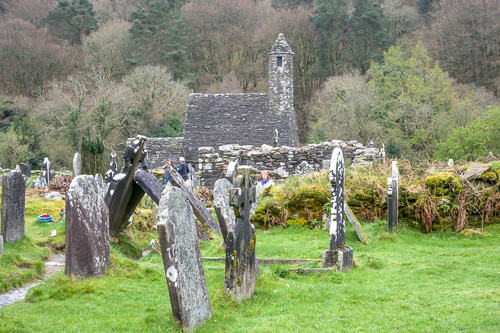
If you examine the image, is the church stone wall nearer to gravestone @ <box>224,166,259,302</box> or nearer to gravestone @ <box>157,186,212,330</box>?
gravestone @ <box>224,166,259,302</box>

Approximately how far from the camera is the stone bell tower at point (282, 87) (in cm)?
3472

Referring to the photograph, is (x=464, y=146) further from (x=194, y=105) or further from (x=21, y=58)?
(x=21, y=58)

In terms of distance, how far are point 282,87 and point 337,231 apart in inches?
1086

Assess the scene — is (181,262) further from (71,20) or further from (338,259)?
(71,20)

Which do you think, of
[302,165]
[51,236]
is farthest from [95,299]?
[302,165]

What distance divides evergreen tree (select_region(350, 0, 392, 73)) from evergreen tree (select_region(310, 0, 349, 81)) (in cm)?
156

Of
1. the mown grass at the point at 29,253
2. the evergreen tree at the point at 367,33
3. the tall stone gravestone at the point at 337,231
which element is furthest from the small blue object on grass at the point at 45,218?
the evergreen tree at the point at 367,33

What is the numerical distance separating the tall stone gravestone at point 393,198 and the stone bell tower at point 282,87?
2295 centimetres

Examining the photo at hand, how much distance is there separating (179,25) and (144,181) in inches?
1947

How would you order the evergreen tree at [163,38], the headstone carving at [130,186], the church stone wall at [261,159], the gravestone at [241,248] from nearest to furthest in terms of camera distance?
the gravestone at [241,248] → the headstone carving at [130,186] → the church stone wall at [261,159] → the evergreen tree at [163,38]

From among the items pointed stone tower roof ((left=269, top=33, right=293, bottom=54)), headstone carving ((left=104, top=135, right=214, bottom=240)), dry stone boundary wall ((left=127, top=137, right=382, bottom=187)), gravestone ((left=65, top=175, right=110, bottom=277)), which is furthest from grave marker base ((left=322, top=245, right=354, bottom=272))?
pointed stone tower roof ((left=269, top=33, right=293, bottom=54))

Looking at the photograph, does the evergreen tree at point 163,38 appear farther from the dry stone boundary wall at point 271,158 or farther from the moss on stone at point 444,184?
the moss on stone at point 444,184

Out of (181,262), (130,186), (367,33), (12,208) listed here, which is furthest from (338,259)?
(367,33)

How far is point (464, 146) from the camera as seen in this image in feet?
76.5
